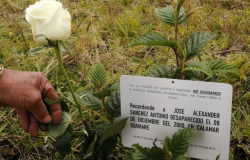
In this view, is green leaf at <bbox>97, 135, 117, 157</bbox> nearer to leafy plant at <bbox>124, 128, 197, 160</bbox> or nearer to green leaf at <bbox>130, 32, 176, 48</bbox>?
leafy plant at <bbox>124, 128, 197, 160</bbox>

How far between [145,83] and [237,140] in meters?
0.56

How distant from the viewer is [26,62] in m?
1.62

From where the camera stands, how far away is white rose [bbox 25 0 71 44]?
27.3 inches

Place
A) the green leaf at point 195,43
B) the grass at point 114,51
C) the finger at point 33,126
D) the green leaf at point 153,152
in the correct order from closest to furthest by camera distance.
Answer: the green leaf at point 153,152 → the green leaf at point 195,43 → the finger at point 33,126 → the grass at point 114,51

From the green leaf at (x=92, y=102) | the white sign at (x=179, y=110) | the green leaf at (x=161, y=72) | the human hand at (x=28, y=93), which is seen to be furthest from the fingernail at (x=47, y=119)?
the green leaf at (x=161, y=72)

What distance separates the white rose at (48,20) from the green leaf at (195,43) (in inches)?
14.4

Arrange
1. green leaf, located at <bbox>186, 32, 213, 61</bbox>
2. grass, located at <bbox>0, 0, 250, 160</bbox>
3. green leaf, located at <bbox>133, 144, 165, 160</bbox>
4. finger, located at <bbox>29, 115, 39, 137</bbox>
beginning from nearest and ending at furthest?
green leaf, located at <bbox>133, 144, 165, 160</bbox> < green leaf, located at <bbox>186, 32, 213, 61</bbox> < finger, located at <bbox>29, 115, 39, 137</bbox> < grass, located at <bbox>0, 0, 250, 160</bbox>

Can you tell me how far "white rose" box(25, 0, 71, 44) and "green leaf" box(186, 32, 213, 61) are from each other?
37 cm

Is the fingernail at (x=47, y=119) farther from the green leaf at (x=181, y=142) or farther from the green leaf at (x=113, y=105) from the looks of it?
the green leaf at (x=181, y=142)

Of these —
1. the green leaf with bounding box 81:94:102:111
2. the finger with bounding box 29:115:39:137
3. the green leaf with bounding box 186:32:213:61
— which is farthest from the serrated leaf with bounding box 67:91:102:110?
the green leaf with bounding box 186:32:213:61

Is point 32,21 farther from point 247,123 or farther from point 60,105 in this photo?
point 247,123

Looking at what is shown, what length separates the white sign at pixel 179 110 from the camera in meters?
0.73

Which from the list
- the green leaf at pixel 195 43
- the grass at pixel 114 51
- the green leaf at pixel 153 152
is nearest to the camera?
the green leaf at pixel 153 152

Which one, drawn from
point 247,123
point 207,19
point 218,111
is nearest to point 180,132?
point 218,111
